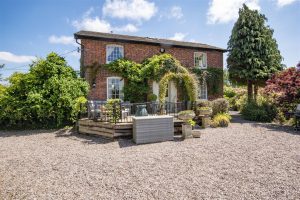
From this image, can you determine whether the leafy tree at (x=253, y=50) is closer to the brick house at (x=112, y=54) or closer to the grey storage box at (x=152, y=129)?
the brick house at (x=112, y=54)

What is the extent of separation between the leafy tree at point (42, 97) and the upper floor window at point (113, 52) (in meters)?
3.73

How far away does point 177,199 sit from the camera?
13.4 feet

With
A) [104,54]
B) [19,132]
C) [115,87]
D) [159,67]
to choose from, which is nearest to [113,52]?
[104,54]

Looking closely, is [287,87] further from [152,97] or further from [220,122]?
[152,97]

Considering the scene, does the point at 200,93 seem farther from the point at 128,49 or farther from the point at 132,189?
the point at 132,189

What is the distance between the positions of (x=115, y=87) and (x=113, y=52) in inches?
100

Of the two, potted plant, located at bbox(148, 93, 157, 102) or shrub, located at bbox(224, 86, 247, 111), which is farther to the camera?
shrub, located at bbox(224, 86, 247, 111)

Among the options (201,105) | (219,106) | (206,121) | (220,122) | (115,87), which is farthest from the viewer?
(115,87)

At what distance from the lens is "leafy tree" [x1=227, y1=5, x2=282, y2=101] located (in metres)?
17.7

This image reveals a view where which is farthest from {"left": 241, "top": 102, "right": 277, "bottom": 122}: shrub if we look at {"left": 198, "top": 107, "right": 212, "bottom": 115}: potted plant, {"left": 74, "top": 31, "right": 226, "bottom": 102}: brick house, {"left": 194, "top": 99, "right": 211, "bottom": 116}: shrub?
{"left": 74, "top": 31, "right": 226, "bottom": 102}: brick house

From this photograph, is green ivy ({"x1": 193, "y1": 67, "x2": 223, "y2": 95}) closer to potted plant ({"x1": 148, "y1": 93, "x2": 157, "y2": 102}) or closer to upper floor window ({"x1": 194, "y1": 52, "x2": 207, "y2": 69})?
upper floor window ({"x1": 194, "y1": 52, "x2": 207, "y2": 69})

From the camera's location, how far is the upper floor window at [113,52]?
15983mm

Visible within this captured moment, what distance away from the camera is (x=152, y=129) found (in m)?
8.84

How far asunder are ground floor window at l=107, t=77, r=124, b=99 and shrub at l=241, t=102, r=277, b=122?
29.2 ft
